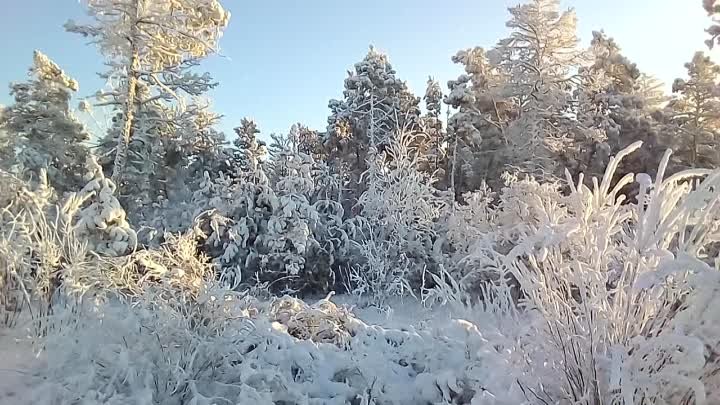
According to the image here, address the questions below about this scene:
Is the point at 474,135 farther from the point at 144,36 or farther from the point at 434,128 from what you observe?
the point at 144,36

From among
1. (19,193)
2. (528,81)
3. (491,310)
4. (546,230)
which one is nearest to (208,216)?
(19,193)

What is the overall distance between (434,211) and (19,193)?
27.3ft

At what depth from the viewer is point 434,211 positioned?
1341 centimetres

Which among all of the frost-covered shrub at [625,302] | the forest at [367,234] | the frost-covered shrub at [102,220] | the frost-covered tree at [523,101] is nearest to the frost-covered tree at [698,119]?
the forest at [367,234]

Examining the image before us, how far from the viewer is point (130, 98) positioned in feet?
50.1

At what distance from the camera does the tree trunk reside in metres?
15.0

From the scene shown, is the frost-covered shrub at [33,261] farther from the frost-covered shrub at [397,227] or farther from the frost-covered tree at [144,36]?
the frost-covered tree at [144,36]

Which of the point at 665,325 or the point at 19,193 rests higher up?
the point at 19,193

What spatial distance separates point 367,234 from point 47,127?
9466mm

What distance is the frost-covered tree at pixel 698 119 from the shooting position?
1911 centimetres

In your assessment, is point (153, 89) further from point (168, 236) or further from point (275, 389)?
point (275, 389)

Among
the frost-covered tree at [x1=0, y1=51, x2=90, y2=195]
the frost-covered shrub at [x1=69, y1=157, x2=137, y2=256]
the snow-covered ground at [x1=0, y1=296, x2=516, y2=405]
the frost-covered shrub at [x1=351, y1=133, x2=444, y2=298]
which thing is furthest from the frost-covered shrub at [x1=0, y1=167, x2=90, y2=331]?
the frost-covered tree at [x1=0, y1=51, x2=90, y2=195]

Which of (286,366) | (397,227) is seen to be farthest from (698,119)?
(286,366)

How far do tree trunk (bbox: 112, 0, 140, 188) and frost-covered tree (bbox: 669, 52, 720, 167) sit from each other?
1644 cm
